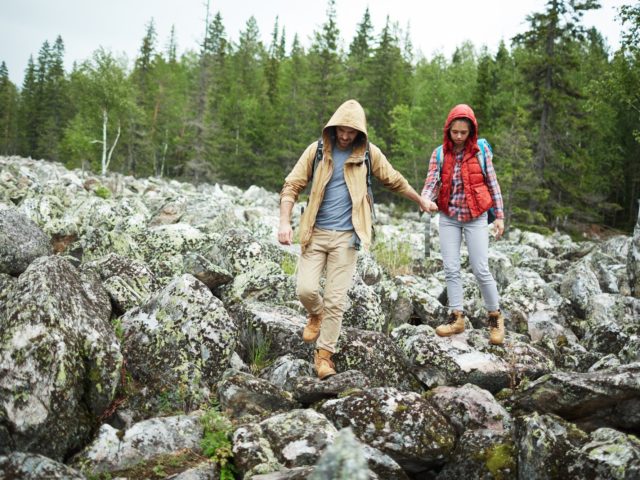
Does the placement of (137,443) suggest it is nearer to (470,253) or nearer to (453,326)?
(453,326)

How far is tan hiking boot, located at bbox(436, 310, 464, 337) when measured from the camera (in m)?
5.54

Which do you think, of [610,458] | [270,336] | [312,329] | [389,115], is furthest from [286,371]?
[389,115]

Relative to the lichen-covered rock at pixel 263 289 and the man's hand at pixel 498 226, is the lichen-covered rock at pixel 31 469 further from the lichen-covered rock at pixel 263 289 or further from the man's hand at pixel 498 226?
the man's hand at pixel 498 226

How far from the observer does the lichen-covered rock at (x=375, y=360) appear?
196 inches

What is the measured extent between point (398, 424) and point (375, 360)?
1.30 meters

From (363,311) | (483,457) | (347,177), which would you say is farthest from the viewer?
(363,311)

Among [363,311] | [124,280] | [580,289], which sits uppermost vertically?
[124,280]

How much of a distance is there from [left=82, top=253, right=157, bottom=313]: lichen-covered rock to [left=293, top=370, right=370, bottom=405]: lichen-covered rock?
7.38 feet

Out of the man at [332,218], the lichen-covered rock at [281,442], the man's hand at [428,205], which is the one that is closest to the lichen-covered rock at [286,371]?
the man at [332,218]

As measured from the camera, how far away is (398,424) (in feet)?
12.3

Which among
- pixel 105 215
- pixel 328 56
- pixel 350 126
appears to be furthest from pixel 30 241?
pixel 328 56

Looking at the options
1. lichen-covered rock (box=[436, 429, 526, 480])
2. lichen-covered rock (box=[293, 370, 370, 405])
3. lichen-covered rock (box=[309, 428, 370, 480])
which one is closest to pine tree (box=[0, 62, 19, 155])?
lichen-covered rock (box=[293, 370, 370, 405])

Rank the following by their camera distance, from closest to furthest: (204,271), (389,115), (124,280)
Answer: (124,280) < (204,271) < (389,115)

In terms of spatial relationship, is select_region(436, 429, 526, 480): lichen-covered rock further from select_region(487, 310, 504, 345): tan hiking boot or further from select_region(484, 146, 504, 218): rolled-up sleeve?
select_region(484, 146, 504, 218): rolled-up sleeve
